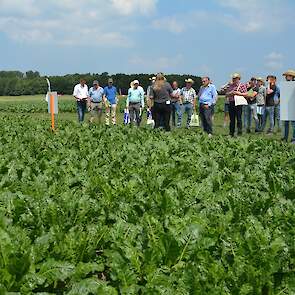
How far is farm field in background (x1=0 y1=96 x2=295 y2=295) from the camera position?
12.9ft

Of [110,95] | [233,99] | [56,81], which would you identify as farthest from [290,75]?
[56,81]

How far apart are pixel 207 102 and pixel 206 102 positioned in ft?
0.09

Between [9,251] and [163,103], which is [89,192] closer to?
[9,251]

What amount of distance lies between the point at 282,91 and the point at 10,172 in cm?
505

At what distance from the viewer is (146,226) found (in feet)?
15.4

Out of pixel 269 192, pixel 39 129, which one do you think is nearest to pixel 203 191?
pixel 269 192

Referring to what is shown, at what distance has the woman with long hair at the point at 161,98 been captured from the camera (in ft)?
52.4

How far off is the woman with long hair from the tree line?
103 ft

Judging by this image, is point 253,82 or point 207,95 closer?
point 207,95

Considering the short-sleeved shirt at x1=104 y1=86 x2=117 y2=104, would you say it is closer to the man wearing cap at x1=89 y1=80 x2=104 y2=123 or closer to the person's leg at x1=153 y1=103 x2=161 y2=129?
the man wearing cap at x1=89 y1=80 x2=104 y2=123

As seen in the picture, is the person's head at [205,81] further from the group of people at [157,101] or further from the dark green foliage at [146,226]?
the dark green foliage at [146,226]

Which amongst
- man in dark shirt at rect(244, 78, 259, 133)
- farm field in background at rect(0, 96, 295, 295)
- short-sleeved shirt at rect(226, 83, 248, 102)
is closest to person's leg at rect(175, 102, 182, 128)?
man in dark shirt at rect(244, 78, 259, 133)

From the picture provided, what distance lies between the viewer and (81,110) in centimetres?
2177

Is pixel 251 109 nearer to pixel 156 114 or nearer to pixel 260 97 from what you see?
pixel 260 97
